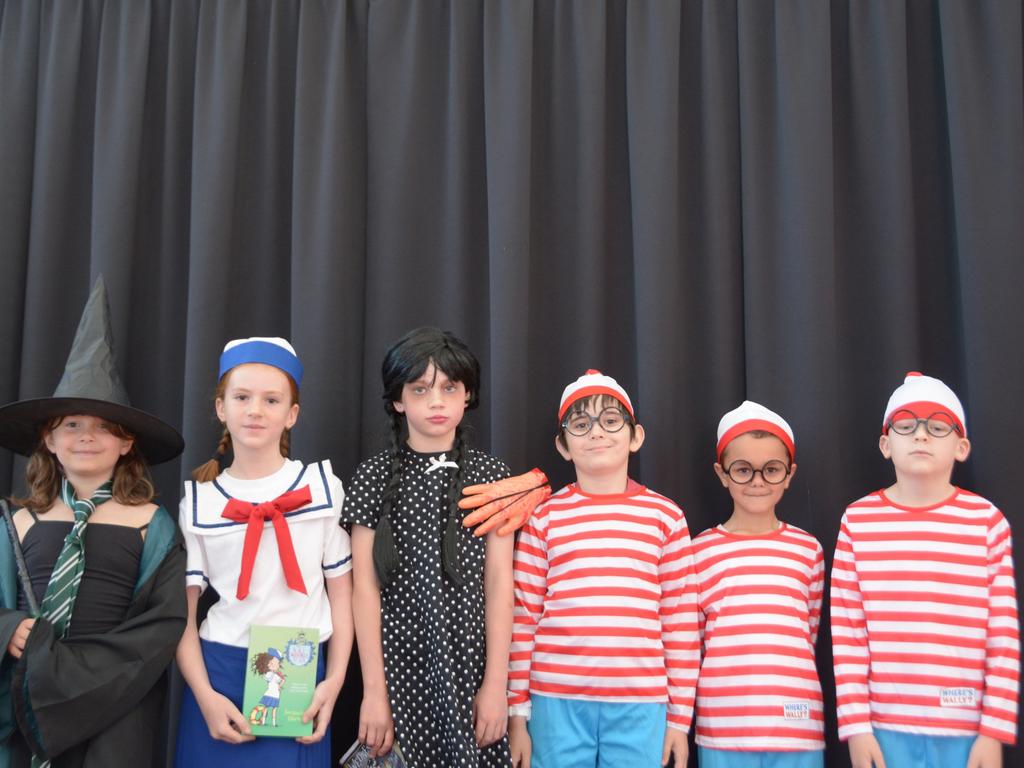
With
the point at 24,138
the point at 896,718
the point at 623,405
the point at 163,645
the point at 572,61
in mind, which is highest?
the point at 572,61

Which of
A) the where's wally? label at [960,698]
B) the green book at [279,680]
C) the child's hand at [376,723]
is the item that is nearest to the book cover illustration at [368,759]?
the child's hand at [376,723]

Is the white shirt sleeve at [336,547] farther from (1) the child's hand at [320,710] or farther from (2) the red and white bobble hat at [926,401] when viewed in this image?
(2) the red and white bobble hat at [926,401]

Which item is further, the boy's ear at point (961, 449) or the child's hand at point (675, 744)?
the boy's ear at point (961, 449)

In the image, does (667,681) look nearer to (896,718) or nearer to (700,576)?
(700,576)

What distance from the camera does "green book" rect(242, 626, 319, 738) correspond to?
2281 millimetres

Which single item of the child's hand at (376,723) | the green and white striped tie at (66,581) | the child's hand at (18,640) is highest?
the green and white striped tie at (66,581)

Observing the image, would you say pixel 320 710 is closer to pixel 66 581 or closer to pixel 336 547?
pixel 336 547

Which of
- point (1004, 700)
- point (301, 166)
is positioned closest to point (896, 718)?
point (1004, 700)

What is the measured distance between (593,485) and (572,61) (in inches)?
61.3

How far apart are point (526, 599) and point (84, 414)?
1.33m

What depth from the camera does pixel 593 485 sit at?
2564 millimetres

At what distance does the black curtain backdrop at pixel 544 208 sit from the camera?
2.93 meters

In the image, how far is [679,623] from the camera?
2.45 meters

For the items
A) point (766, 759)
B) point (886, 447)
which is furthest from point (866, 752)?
point (886, 447)
